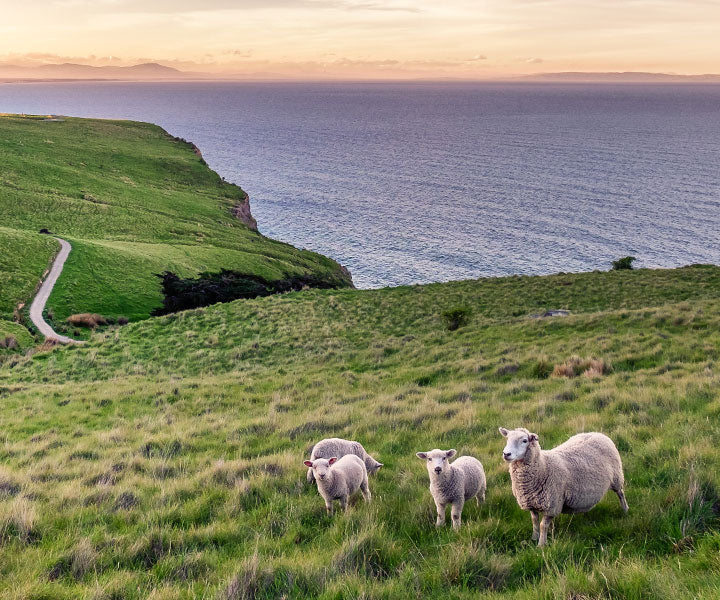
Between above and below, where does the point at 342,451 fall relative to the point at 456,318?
above

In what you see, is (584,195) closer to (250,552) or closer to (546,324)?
(546,324)

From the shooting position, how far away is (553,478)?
6301 mm

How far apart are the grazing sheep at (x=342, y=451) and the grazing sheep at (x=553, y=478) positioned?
3457mm

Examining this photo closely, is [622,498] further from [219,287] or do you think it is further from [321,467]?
[219,287]

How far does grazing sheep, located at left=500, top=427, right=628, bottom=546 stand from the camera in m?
6.21

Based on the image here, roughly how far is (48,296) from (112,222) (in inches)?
1259

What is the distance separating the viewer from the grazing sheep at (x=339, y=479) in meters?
7.73

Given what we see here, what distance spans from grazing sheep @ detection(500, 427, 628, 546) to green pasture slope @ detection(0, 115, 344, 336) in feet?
149

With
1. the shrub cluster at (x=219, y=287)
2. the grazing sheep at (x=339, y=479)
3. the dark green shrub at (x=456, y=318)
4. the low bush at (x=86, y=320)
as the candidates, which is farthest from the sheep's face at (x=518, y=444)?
the shrub cluster at (x=219, y=287)

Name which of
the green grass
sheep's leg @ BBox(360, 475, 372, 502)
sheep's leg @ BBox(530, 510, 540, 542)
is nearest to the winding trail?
the green grass

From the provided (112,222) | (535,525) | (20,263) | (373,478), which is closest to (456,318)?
(373,478)

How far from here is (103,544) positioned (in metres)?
6.70

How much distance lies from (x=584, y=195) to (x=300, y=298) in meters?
93.6

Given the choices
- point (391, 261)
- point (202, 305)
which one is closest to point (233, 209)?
point (391, 261)
